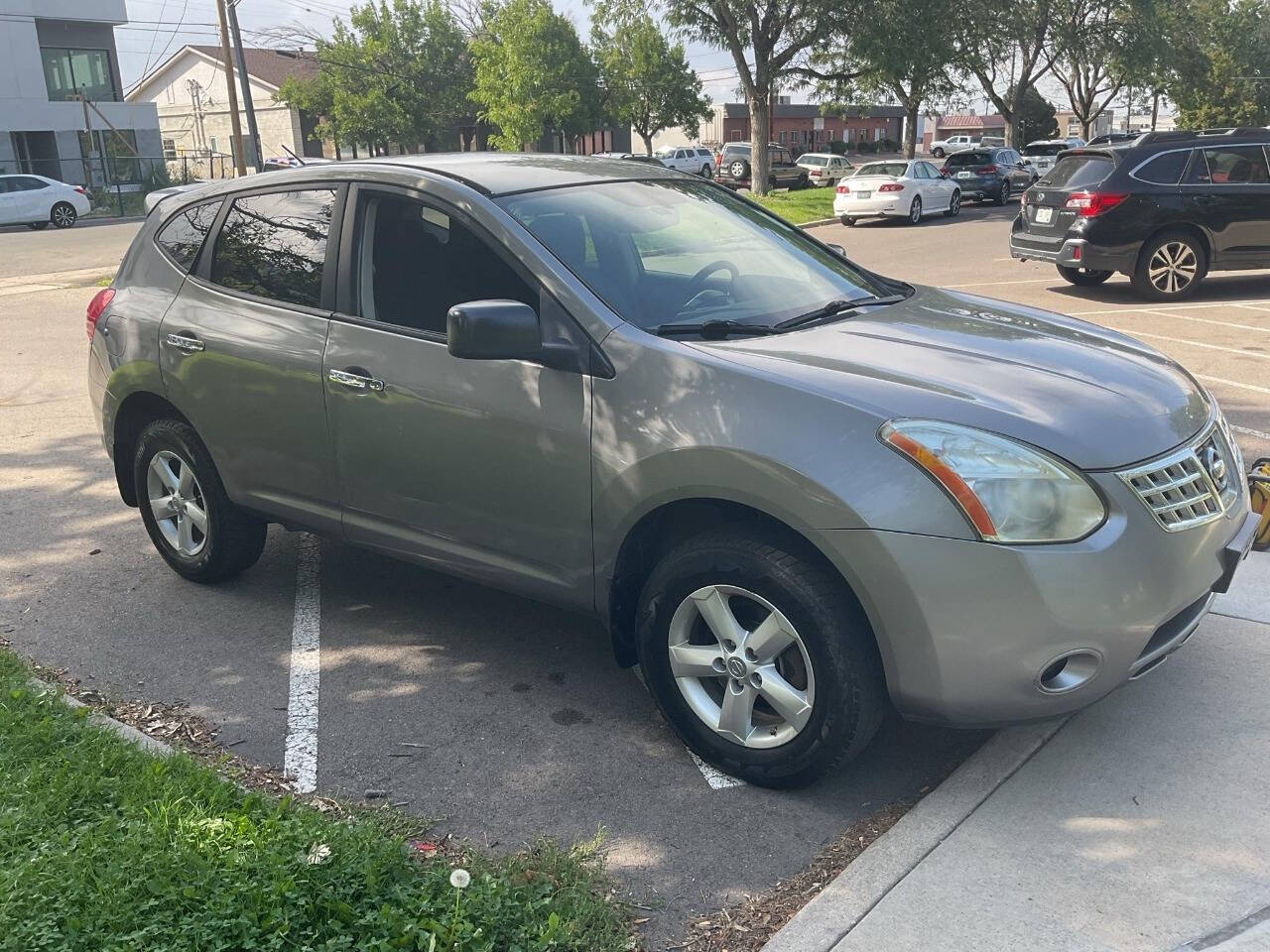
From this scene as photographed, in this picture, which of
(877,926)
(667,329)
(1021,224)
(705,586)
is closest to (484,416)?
(667,329)

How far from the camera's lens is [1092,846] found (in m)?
3.23

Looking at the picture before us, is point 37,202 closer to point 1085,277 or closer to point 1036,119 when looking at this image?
point 1085,277

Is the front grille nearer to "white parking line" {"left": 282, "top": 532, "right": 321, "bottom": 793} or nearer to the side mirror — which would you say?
the side mirror

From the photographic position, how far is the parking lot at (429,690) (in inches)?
136

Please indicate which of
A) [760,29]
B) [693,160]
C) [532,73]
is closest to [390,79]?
[532,73]

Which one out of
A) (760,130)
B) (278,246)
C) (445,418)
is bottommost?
(445,418)

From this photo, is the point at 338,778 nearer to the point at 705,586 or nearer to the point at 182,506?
the point at 705,586

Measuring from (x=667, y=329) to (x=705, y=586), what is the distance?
0.86 m

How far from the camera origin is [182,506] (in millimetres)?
5270

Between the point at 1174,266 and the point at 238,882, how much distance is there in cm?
1214

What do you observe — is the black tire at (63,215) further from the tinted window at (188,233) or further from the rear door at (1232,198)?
the tinted window at (188,233)

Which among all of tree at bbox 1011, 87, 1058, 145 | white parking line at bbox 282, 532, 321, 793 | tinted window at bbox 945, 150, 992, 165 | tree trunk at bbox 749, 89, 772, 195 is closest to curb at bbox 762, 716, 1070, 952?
white parking line at bbox 282, 532, 321, 793

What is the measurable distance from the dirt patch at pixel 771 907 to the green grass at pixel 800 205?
24.0m

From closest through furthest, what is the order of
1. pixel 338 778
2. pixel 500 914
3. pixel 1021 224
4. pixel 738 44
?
1. pixel 500 914
2. pixel 338 778
3. pixel 1021 224
4. pixel 738 44
